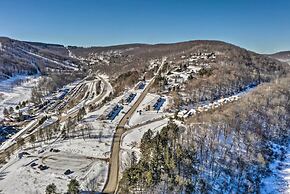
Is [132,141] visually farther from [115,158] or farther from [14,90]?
[14,90]

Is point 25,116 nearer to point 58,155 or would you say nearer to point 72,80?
point 58,155

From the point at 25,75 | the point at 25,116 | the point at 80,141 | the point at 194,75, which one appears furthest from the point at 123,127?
the point at 25,75

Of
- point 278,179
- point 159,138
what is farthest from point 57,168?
point 278,179

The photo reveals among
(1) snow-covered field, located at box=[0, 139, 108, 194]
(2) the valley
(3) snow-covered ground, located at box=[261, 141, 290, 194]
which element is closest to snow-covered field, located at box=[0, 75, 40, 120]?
(2) the valley

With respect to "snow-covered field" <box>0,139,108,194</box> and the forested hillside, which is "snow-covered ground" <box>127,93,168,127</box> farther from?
"snow-covered field" <box>0,139,108,194</box>

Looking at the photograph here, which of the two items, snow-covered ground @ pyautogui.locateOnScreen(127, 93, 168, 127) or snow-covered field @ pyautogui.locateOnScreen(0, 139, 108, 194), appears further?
snow-covered ground @ pyautogui.locateOnScreen(127, 93, 168, 127)
